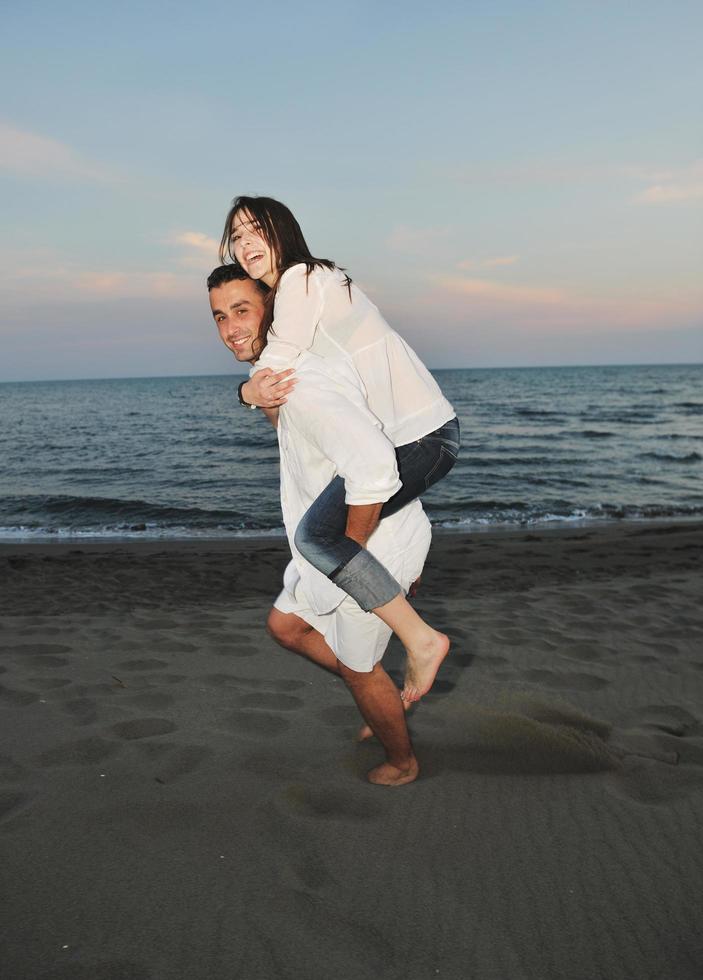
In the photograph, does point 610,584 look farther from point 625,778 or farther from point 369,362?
point 369,362

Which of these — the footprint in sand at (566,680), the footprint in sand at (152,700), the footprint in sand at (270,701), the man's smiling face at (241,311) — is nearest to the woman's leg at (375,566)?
the man's smiling face at (241,311)

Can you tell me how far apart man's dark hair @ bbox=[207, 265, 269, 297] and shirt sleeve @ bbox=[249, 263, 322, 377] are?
1.24 ft

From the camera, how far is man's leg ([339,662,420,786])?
2707 millimetres

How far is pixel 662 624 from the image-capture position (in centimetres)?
525

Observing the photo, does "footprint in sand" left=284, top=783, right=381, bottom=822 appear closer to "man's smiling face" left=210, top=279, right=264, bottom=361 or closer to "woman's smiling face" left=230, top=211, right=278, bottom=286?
"man's smiling face" left=210, top=279, right=264, bottom=361

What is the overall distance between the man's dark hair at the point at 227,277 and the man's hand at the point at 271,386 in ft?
1.81

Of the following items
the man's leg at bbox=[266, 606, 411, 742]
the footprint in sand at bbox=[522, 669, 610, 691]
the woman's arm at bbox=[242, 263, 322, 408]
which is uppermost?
the woman's arm at bbox=[242, 263, 322, 408]

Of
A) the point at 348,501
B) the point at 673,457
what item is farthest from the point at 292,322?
the point at 673,457

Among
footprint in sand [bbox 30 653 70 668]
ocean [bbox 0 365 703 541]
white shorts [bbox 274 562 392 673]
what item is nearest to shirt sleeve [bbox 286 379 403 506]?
white shorts [bbox 274 562 392 673]

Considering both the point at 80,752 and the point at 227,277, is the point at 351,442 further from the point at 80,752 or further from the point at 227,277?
the point at 80,752

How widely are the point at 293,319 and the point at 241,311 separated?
449mm

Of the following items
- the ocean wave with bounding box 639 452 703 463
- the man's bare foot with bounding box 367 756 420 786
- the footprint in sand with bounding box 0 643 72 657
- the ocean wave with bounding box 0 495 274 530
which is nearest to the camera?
the man's bare foot with bounding box 367 756 420 786

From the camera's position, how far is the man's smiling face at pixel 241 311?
2.85 metres

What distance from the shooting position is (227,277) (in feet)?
9.34
